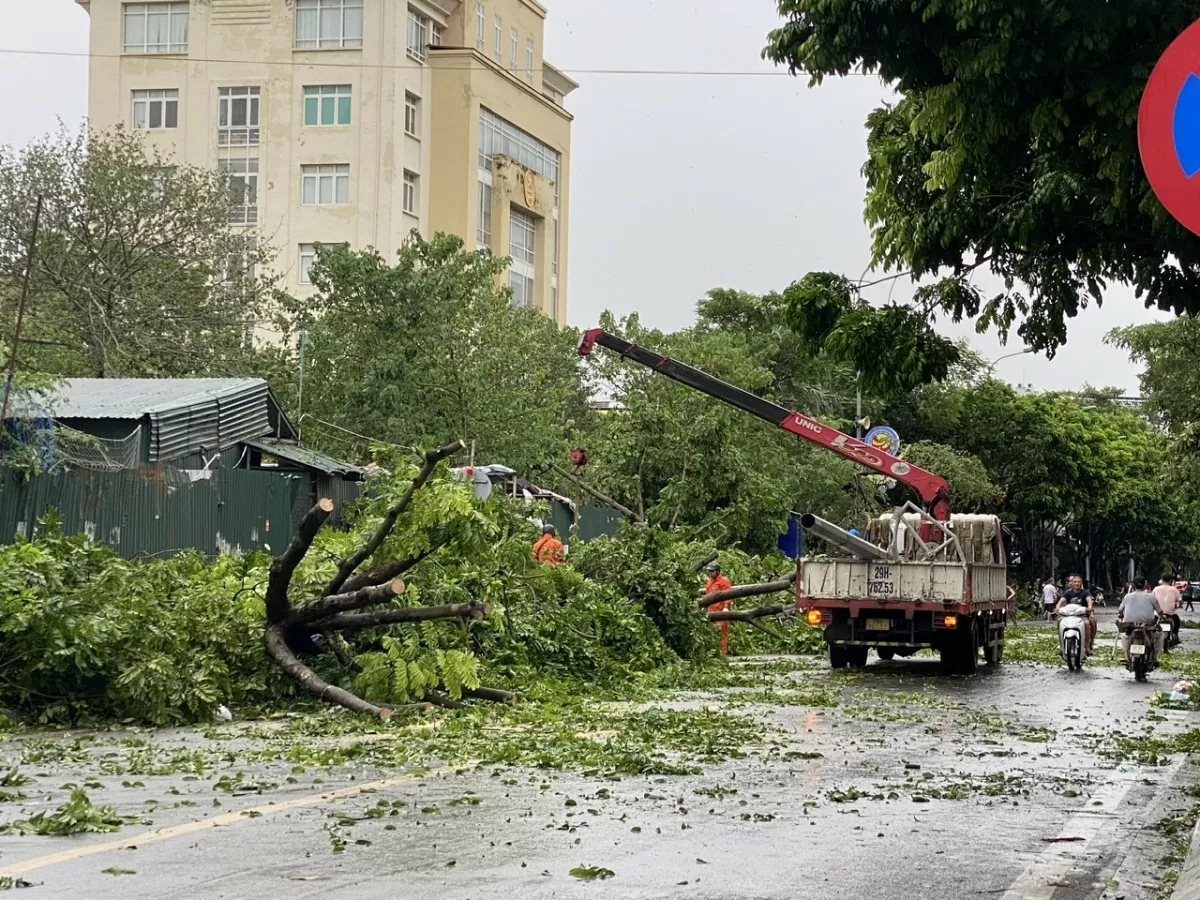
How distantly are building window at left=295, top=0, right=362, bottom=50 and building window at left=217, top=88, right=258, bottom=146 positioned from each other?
9.71 ft

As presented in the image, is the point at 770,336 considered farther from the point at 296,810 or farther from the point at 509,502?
the point at 296,810

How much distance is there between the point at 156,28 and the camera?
67.9 m

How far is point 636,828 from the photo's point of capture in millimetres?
8906

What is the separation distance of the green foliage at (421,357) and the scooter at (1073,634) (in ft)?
50.4

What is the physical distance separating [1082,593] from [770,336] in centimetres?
3861

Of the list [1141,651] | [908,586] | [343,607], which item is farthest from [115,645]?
[1141,651]

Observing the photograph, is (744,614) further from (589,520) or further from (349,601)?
(589,520)

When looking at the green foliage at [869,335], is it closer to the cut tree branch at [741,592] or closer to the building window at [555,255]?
the cut tree branch at [741,592]

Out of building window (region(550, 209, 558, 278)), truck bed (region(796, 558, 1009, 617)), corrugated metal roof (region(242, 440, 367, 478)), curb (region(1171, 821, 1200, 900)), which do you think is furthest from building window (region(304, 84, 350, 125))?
curb (region(1171, 821, 1200, 900))

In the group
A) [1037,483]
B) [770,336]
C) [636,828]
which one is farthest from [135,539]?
[1037,483]

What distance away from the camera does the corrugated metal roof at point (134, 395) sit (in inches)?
996

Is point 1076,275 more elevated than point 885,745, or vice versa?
point 1076,275

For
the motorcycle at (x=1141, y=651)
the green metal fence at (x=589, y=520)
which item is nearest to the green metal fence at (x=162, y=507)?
the green metal fence at (x=589, y=520)

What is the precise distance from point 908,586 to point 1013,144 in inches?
505
